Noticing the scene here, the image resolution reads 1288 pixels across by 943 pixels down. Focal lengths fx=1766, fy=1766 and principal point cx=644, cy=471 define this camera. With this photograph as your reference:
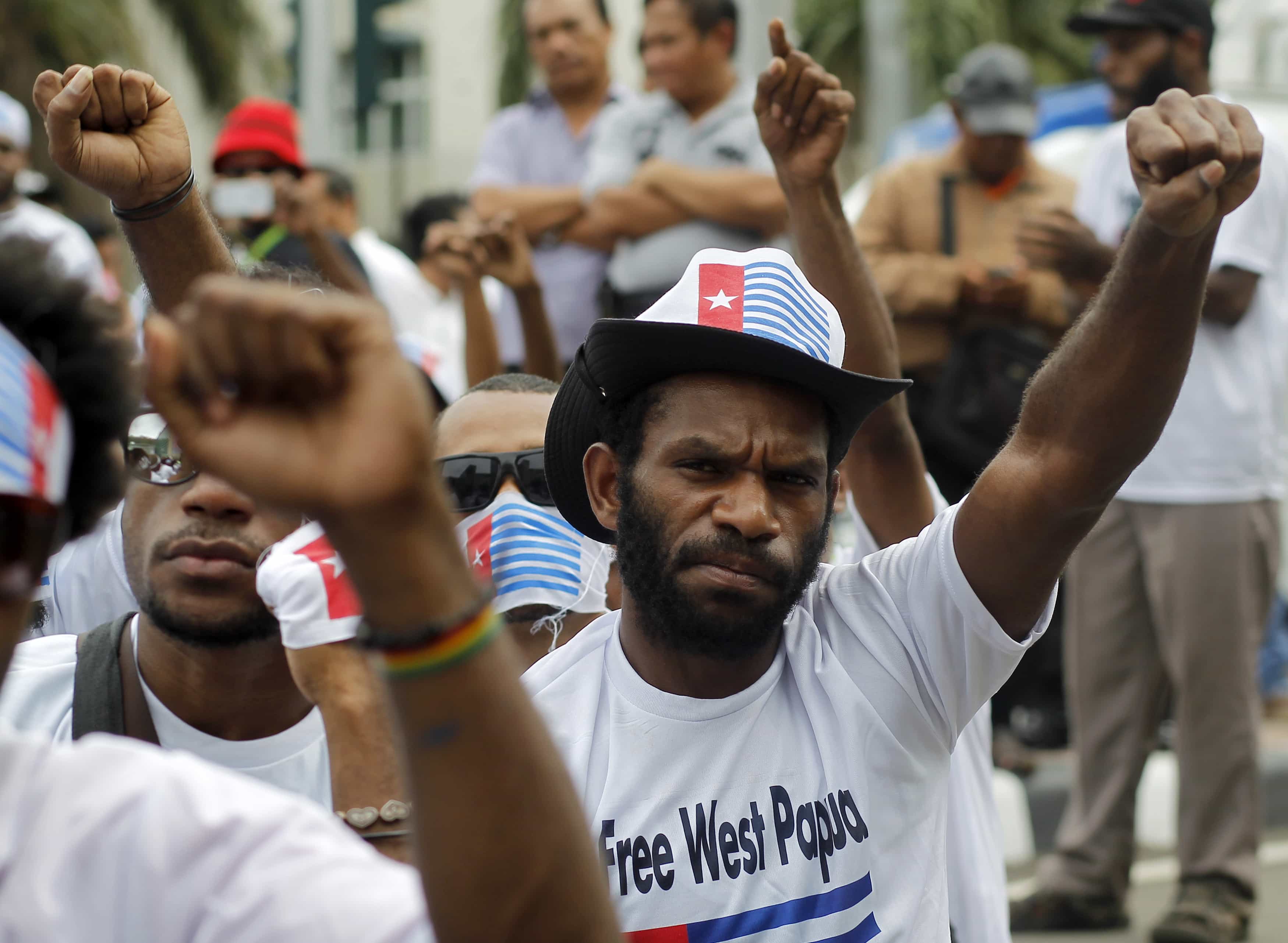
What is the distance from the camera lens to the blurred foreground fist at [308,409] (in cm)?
144

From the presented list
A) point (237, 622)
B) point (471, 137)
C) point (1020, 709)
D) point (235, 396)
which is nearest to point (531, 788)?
point (235, 396)

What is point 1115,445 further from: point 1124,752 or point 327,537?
point 1124,752

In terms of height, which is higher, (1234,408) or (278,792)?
(278,792)

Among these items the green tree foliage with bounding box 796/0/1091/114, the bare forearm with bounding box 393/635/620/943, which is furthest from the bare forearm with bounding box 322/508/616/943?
the green tree foliage with bounding box 796/0/1091/114

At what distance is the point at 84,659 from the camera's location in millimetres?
2953

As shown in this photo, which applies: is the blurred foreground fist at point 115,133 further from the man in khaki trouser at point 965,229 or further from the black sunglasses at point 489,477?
the man in khaki trouser at point 965,229

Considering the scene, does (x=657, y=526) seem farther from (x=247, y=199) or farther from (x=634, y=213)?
(x=247, y=199)

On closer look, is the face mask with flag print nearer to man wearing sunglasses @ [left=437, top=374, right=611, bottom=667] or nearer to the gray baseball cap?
man wearing sunglasses @ [left=437, top=374, right=611, bottom=667]

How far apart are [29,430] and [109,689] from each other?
150 cm

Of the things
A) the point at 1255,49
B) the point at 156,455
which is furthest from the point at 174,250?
the point at 1255,49

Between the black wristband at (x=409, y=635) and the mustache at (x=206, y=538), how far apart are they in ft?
5.22

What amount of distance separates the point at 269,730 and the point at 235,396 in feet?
5.61

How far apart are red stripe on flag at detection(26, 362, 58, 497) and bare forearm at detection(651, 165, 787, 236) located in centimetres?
421

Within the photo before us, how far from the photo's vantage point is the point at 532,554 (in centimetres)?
320
